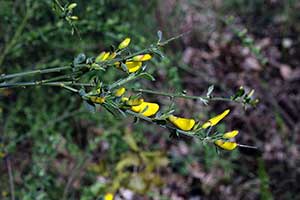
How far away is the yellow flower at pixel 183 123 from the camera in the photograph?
0.99 m

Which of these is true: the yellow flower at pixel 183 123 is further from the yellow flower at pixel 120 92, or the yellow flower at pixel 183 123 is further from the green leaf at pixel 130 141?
the green leaf at pixel 130 141

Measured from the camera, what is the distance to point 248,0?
3.74m

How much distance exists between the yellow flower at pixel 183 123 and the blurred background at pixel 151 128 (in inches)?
53.0

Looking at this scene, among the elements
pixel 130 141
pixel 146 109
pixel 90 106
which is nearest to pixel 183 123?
pixel 146 109

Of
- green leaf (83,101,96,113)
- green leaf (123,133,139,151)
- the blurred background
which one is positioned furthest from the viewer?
green leaf (123,133,139,151)

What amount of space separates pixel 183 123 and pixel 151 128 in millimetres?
1947

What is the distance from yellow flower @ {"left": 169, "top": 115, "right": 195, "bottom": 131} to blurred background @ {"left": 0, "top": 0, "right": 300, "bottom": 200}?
1.35m

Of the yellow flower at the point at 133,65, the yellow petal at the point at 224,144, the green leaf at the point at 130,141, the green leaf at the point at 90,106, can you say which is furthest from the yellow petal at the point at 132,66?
the green leaf at the point at 130,141

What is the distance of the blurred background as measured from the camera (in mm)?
2611

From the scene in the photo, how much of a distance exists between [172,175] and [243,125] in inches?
24.3

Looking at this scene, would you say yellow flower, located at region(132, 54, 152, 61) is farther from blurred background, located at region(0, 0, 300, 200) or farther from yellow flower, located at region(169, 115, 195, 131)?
blurred background, located at region(0, 0, 300, 200)

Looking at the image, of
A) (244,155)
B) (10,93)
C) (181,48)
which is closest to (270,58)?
(181,48)

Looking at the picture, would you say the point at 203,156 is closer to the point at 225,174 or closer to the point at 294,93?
the point at 225,174

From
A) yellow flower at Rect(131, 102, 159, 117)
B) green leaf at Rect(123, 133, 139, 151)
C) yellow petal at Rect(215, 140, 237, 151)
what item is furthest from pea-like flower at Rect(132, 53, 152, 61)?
green leaf at Rect(123, 133, 139, 151)
